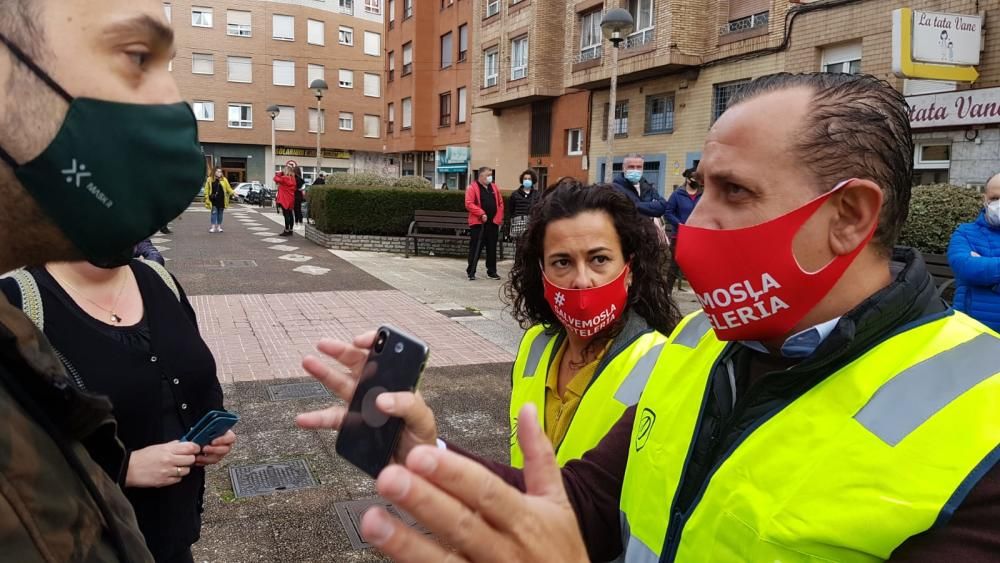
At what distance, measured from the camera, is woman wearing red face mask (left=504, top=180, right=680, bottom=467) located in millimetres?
2363

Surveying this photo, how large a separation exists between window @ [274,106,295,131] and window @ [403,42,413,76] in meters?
12.0

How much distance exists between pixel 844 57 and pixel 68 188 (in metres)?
17.1

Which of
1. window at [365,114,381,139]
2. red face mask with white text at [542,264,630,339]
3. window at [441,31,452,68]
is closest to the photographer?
red face mask with white text at [542,264,630,339]

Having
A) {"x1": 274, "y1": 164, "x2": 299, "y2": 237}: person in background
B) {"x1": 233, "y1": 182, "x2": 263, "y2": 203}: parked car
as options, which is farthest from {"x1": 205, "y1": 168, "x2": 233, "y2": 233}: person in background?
{"x1": 233, "y1": 182, "x2": 263, "y2": 203}: parked car

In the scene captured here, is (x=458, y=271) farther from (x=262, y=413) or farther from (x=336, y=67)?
(x=336, y=67)

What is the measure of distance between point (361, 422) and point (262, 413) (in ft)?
14.0

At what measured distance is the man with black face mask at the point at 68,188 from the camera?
93cm

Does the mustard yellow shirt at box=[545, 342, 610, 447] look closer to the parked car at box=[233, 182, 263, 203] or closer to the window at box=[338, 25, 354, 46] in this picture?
the parked car at box=[233, 182, 263, 203]

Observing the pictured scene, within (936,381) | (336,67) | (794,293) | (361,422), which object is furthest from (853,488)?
(336,67)

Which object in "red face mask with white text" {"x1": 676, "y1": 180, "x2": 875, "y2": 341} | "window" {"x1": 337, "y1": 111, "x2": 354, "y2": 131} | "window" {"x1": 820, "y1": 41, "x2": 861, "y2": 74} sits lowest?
"red face mask with white text" {"x1": 676, "y1": 180, "x2": 875, "y2": 341}

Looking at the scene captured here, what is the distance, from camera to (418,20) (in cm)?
3784

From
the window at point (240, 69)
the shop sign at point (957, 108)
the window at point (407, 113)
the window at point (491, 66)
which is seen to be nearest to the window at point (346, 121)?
the window at point (240, 69)

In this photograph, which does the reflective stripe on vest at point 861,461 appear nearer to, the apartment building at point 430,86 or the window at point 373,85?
the apartment building at point 430,86

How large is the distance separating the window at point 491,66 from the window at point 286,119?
2176 centimetres
